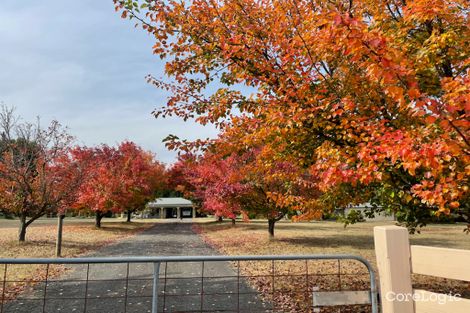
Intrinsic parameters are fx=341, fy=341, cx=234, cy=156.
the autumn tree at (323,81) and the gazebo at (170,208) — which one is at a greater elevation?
the autumn tree at (323,81)

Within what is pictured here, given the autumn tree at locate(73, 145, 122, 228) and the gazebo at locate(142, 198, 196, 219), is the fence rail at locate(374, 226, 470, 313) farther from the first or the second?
the gazebo at locate(142, 198, 196, 219)

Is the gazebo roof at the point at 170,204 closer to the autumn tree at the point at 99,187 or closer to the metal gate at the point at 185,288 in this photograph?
the autumn tree at the point at 99,187

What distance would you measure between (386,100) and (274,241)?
1436 cm

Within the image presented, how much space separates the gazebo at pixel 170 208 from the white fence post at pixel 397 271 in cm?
6374

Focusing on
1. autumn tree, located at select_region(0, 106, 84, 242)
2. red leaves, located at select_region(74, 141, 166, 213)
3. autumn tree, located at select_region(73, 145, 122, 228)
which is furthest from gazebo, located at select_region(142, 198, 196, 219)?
autumn tree, located at select_region(0, 106, 84, 242)

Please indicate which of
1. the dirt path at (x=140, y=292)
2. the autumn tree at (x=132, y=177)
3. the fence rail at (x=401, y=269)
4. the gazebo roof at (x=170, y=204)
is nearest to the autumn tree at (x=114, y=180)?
the autumn tree at (x=132, y=177)

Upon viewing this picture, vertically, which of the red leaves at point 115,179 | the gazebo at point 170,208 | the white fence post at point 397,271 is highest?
the red leaves at point 115,179

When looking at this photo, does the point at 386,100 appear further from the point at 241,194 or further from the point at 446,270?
the point at 241,194

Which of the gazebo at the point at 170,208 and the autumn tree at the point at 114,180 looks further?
the gazebo at the point at 170,208

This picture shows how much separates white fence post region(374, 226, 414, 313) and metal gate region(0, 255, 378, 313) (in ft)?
3.12

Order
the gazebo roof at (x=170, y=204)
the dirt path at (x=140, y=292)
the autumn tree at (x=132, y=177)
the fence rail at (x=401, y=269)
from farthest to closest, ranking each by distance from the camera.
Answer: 1. the gazebo roof at (x=170, y=204)
2. the autumn tree at (x=132, y=177)
3. the dirt path at (x=140, y=292)
4. the fence rail at (x=401, y=269)

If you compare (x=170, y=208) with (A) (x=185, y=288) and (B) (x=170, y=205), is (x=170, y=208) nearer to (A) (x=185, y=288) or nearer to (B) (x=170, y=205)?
(B) (x=170, y=205)

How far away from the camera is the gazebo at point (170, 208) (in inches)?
2640

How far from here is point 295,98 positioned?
514cm
